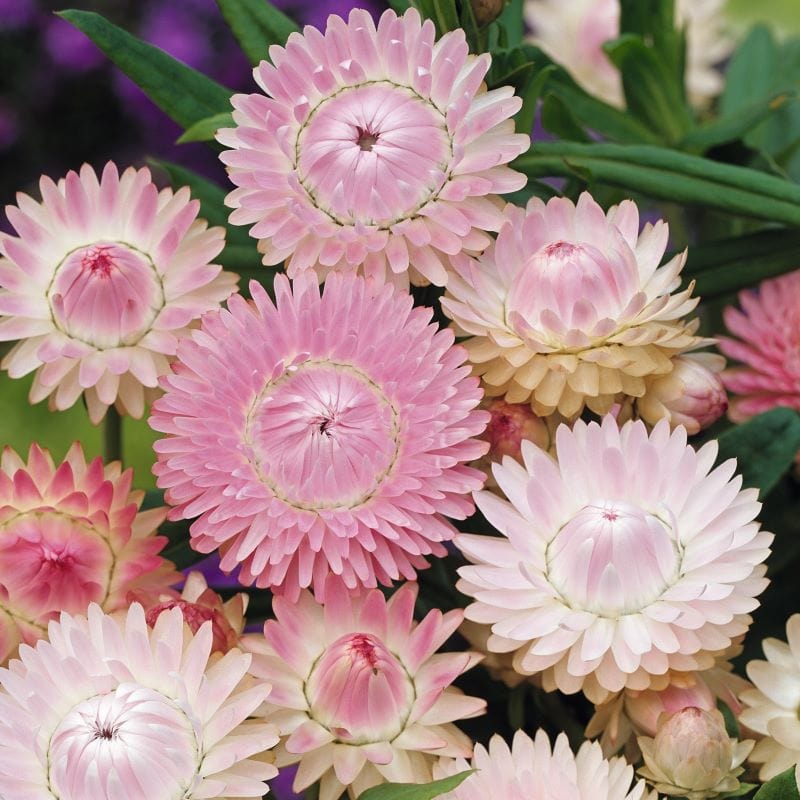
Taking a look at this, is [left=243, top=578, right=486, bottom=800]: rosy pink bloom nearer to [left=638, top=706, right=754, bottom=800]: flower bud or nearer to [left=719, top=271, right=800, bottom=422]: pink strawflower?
[left=638, top=706, right=754, bottom=800]: flower bud

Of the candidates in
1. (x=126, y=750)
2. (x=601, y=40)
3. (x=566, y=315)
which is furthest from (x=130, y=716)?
(x=601, y=40)

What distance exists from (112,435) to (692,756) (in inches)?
13.0

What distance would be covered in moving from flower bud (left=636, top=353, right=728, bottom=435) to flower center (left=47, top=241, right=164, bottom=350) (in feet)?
0.76

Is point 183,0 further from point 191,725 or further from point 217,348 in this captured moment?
point 191,725

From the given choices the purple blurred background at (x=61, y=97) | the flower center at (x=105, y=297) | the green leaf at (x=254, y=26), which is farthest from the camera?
the purple blurred background at (x=61, y=97)

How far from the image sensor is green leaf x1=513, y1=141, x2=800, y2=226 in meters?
0.67

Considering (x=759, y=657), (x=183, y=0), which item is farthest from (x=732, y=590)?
(x=183, y=0)

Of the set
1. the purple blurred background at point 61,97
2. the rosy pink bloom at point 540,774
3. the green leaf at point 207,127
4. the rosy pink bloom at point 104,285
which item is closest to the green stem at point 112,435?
the rosy pink bloom at point 104,285

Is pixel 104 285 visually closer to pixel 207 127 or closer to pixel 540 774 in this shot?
pixel 207 127

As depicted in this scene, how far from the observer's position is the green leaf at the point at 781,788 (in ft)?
1.70

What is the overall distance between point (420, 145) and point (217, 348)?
126mm

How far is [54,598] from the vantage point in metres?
0.56

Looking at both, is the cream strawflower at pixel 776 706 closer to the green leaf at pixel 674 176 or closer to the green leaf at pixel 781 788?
the green leaf at pixel 781 788

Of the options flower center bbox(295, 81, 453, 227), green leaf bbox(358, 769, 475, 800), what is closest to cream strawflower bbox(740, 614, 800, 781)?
green leaf bbox(358, 769, 475, 800)
